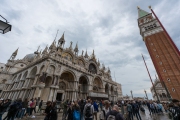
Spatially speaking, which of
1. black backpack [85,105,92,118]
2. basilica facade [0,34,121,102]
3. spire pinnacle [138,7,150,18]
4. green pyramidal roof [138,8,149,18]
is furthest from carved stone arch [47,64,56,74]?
green pyramidal roof [138,8,149,18]

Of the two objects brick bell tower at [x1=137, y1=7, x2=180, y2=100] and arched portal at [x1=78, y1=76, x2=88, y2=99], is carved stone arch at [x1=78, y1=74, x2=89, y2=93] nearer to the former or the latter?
arched portal at [x1=78, y1=76, x2=88, y2=99]

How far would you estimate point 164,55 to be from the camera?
2562 cm

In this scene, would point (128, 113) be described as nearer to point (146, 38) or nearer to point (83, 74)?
point (83, 74)

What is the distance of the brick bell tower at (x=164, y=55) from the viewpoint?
2216 cm

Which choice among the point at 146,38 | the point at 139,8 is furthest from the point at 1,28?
the point at 139,8

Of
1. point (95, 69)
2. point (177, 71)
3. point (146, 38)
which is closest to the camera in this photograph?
point (177, 71)

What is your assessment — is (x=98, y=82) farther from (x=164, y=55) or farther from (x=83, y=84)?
(x=164, y=55)

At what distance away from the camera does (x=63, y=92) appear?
1712 cm

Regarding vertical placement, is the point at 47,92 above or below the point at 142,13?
below

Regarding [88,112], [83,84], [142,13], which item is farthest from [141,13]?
[88,112]

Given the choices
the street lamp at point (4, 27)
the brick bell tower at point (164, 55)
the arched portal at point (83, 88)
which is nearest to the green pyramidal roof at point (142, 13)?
the brick bell tower at point (164, 55)

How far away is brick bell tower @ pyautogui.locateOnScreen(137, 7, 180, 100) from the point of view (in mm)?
22159

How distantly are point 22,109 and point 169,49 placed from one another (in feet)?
120

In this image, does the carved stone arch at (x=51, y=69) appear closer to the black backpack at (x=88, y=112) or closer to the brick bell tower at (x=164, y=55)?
the black backpack at (x=88, y=112)
